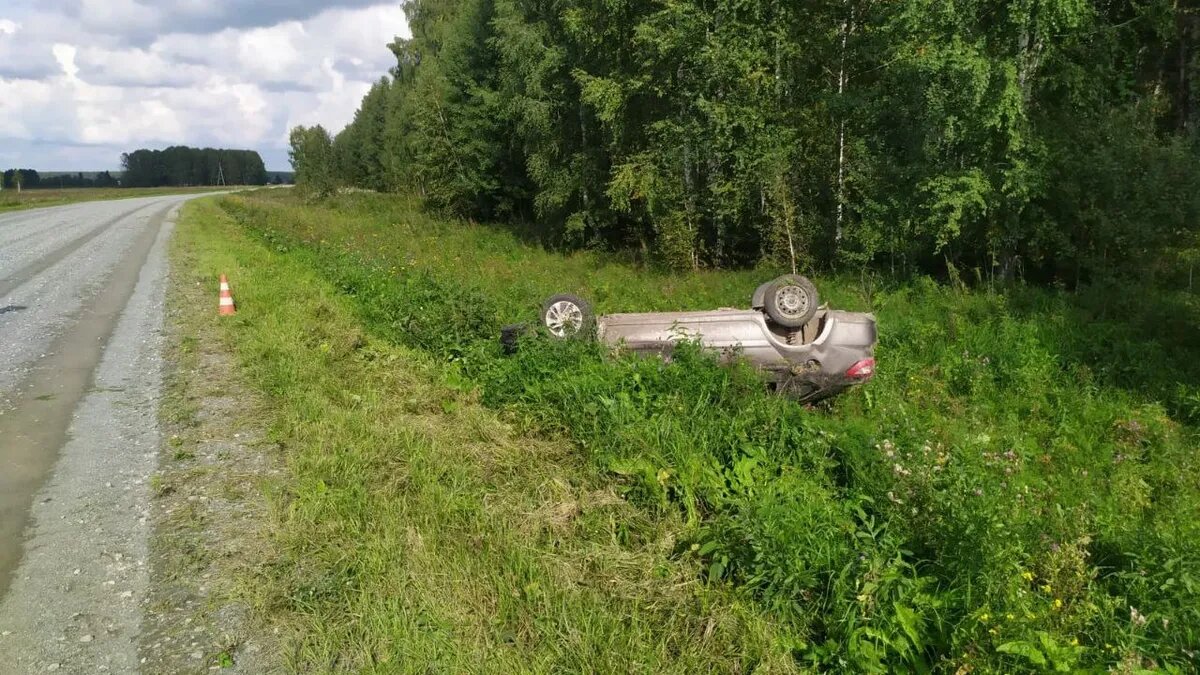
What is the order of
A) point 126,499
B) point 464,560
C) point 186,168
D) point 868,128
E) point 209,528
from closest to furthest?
point 464,560 < point 209,528 < point 126,499 < point 868,128 < point 186,168

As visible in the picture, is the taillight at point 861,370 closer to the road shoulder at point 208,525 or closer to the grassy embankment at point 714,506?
the grassy embankment at point 714,506

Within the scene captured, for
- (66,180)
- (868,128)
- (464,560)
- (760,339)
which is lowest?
(464,560)

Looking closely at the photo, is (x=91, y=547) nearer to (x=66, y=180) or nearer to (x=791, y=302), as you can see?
(x=791, y=302)

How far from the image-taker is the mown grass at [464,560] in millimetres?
3184

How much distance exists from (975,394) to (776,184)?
7.47 meters

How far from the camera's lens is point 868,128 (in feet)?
46.2

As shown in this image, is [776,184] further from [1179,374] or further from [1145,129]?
[1179,374]

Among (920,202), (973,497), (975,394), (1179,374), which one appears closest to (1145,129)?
(920,202)

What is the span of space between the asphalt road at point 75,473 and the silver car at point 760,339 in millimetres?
3842

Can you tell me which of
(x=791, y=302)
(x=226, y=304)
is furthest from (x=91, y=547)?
(x=226, y=304)

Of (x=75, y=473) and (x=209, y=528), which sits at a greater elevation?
(x=75, y=473)

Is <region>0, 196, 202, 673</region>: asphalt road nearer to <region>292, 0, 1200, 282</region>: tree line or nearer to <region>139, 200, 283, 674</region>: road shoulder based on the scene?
<region>139, 200, 283, 674</region>: road shoulder

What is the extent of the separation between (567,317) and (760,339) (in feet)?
6.60

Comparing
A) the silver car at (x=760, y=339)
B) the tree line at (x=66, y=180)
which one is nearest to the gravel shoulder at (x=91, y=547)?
the silver car at (x=760, y=339)
